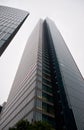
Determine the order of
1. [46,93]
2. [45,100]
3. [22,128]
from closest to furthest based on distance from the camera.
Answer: [22,128] → [45,100] → [46,93]

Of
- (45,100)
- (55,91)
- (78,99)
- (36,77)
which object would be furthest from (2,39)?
(78,99)

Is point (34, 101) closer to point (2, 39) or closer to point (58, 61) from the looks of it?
point (2, 39)

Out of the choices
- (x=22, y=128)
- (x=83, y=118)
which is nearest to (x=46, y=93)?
(x=83, y=118)

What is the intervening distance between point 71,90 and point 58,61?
15.1 meters

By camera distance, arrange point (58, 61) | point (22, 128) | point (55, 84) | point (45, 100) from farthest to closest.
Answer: point (58, 61), point (55, 84), point (45, 100), point (22, 128)

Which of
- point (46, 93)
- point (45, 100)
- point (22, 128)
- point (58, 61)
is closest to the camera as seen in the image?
point (22, 128)

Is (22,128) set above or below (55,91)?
above

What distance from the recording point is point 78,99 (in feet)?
122

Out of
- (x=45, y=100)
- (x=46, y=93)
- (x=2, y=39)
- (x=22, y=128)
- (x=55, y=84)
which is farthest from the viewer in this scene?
(x=55, y=84)

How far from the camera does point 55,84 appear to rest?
139ft

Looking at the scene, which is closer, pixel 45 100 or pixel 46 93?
pixel 45 100

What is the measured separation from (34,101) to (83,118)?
35.8 feet

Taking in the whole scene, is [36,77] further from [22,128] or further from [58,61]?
[22,128]

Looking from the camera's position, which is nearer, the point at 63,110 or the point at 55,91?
the point at 63,110
